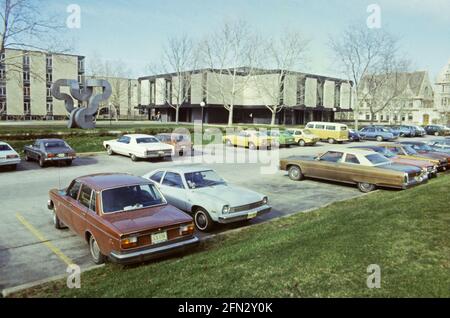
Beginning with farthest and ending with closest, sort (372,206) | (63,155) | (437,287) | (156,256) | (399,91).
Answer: (399,91), (63,155), (372,206), (156,256), (437,287)

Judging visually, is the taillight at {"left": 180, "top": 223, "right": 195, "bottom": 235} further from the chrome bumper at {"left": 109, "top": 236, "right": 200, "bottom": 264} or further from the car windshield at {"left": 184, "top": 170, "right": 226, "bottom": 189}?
the car windshield at {"left": 184, "top": 170, "right": 226, "bottom": 189}

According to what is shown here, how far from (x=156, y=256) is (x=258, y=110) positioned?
194 ft

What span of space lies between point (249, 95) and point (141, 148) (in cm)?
4407

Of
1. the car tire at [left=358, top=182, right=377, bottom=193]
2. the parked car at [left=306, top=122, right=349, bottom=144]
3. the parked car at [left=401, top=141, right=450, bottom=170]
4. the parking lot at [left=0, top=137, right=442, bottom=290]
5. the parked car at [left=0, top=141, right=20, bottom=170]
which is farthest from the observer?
the parked car at [left=306, top=122, right=349, bottom=144]

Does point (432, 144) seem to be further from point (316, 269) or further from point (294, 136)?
point (316, 269)

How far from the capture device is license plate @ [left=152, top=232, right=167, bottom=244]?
6.83m

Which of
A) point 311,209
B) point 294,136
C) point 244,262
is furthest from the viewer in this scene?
point 294,136

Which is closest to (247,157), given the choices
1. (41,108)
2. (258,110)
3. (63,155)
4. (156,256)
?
(63,155)

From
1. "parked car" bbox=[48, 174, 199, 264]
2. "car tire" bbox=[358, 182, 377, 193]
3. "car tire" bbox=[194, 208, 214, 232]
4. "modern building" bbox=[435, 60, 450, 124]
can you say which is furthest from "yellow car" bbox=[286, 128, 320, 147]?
"modern building" bbox=[435, 60, 450, 124]

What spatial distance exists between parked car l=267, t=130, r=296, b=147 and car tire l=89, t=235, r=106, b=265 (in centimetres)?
2275

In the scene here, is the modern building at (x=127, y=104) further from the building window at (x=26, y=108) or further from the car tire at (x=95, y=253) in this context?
the car tire at (x=95, y=253)

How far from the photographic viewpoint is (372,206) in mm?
10156

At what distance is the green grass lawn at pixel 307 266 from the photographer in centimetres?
506

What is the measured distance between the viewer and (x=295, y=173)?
626 inches
